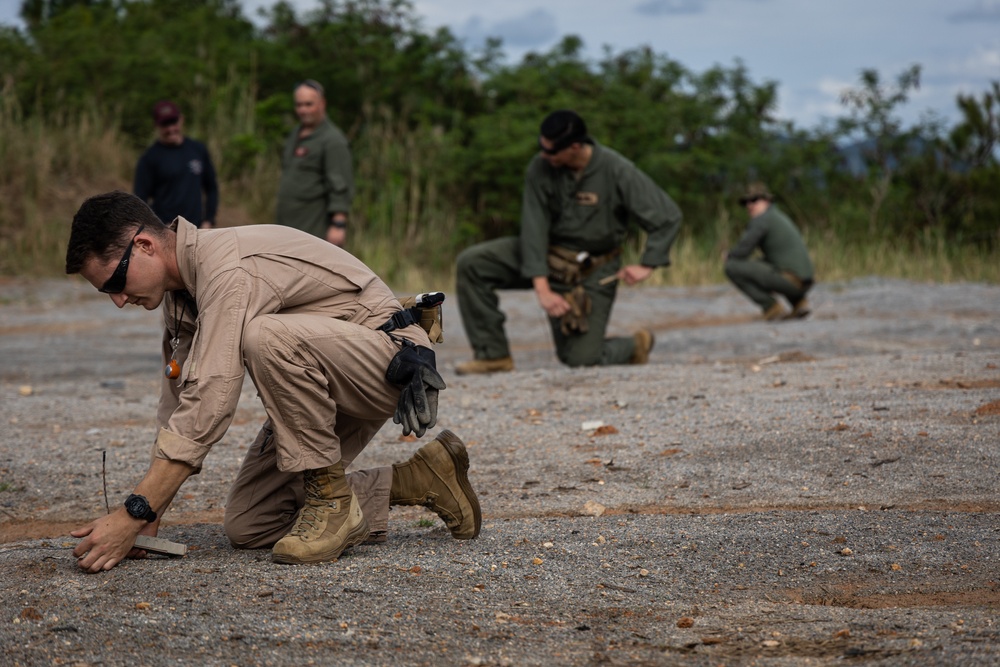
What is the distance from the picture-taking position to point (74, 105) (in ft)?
55.3

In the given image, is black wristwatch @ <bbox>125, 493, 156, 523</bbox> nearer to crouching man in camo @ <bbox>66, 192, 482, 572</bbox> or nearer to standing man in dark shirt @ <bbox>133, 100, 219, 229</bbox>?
crouching man in camo @ <bbox>66, 192, 482, 572</bbox>

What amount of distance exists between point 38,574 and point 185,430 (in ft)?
2.23

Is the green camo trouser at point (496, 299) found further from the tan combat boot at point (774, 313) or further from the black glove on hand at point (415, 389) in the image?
the black glove on hand at point (415, 389)

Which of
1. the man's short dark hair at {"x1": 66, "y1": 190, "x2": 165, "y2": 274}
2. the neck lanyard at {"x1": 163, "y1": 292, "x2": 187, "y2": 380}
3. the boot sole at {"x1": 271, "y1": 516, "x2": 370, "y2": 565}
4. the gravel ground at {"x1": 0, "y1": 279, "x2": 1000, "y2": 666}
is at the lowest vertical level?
the gravel ground at {"x1": 0, "y1": 279, "x2": 1000, "y2": 666}

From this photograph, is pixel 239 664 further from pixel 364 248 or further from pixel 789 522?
pixel 364 248

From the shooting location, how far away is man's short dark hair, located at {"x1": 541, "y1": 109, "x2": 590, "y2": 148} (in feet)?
23.9

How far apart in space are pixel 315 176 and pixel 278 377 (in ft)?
17.7

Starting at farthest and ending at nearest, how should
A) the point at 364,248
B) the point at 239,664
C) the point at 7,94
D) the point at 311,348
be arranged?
1. the point at 7,94
2. the point at 364,248
3. the point at 311,348
4. the point at 239,664

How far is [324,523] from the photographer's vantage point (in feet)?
11.6

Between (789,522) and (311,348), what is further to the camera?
(789,522)

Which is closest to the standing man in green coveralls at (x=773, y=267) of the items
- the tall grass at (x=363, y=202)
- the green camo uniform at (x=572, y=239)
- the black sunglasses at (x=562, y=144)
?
the tall grass at (x=363, y=202)

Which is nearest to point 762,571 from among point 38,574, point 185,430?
point 185,430

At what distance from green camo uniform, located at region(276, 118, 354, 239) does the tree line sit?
6.62 m

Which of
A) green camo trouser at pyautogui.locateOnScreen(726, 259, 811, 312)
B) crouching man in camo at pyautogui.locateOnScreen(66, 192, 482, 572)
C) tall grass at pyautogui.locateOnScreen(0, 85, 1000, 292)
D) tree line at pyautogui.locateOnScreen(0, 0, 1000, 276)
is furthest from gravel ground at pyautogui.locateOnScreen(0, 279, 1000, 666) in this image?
tree line at pyautogui.locateOnScreen(0, 0, 1000, 276)
